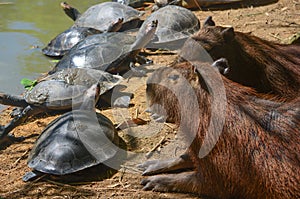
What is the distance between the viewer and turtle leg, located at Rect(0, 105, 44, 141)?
16.6 ft

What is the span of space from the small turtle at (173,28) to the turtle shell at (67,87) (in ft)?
6.56

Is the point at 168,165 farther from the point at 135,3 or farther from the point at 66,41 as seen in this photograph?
the point at 135,3

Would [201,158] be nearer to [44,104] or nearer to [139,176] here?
[139,176]

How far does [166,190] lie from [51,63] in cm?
466

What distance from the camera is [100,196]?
3836 mm

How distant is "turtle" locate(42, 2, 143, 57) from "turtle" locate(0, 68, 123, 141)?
7.32 feet

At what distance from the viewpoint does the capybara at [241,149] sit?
10.8 feet

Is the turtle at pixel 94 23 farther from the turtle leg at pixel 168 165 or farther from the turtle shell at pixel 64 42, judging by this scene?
the turtle leg at pixel 168 165

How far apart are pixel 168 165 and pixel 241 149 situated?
94 centimetres

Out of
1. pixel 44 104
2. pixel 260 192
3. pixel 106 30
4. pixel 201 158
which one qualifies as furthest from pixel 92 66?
pixel 260 192

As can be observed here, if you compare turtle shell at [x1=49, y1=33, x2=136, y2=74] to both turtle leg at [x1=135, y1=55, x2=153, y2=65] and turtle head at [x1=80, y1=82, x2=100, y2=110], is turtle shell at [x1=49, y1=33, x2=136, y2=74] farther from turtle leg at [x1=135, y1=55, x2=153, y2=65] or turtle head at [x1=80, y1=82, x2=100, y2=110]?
turtle head at [x1=80, y1=82, x2=100, y2=110]

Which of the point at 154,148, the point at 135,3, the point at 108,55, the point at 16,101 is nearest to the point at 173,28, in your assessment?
the point at 108,55

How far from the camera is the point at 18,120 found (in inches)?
212

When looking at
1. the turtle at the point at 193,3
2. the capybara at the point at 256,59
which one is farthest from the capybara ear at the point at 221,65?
the turtle at the point at 193,3
